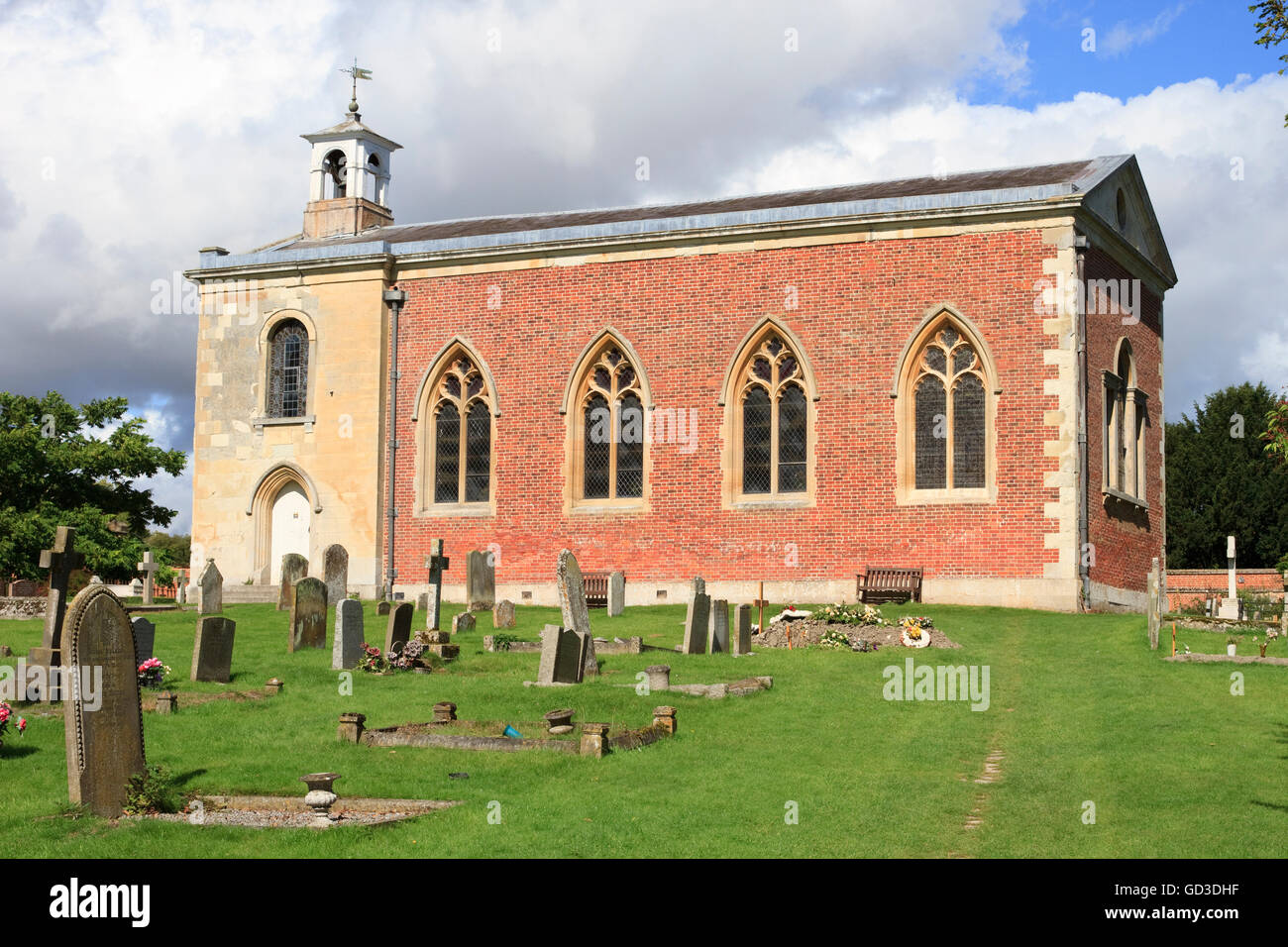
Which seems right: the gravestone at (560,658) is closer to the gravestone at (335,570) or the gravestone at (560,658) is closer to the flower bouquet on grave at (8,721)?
the flower bouquet on grave at (8,721)

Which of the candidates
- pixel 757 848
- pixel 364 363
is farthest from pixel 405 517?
pixel 757 848

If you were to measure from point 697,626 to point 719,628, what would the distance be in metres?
0.54

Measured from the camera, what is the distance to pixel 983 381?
100.0ft

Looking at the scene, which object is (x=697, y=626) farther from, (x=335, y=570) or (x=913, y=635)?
(x=335, y=570)

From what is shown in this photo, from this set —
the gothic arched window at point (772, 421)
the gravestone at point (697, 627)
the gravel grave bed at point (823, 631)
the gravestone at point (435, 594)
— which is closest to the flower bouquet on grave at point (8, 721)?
the gravestone at point (435, 594)

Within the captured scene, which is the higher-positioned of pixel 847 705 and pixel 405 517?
pixel 405 517

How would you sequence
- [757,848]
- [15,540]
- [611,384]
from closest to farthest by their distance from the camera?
[757,848] → [611,384] → [15,540]

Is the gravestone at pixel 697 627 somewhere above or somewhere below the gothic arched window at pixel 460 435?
below

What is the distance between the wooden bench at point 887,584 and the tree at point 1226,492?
2769 centimetres

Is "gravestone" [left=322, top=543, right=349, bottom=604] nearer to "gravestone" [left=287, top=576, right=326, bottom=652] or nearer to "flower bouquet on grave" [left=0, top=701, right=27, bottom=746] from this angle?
"gravestone" [left=287, top=576, right=326, bottom=652]

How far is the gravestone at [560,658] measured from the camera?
18141 mm

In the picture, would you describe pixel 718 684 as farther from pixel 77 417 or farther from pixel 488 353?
pixel 77 417
